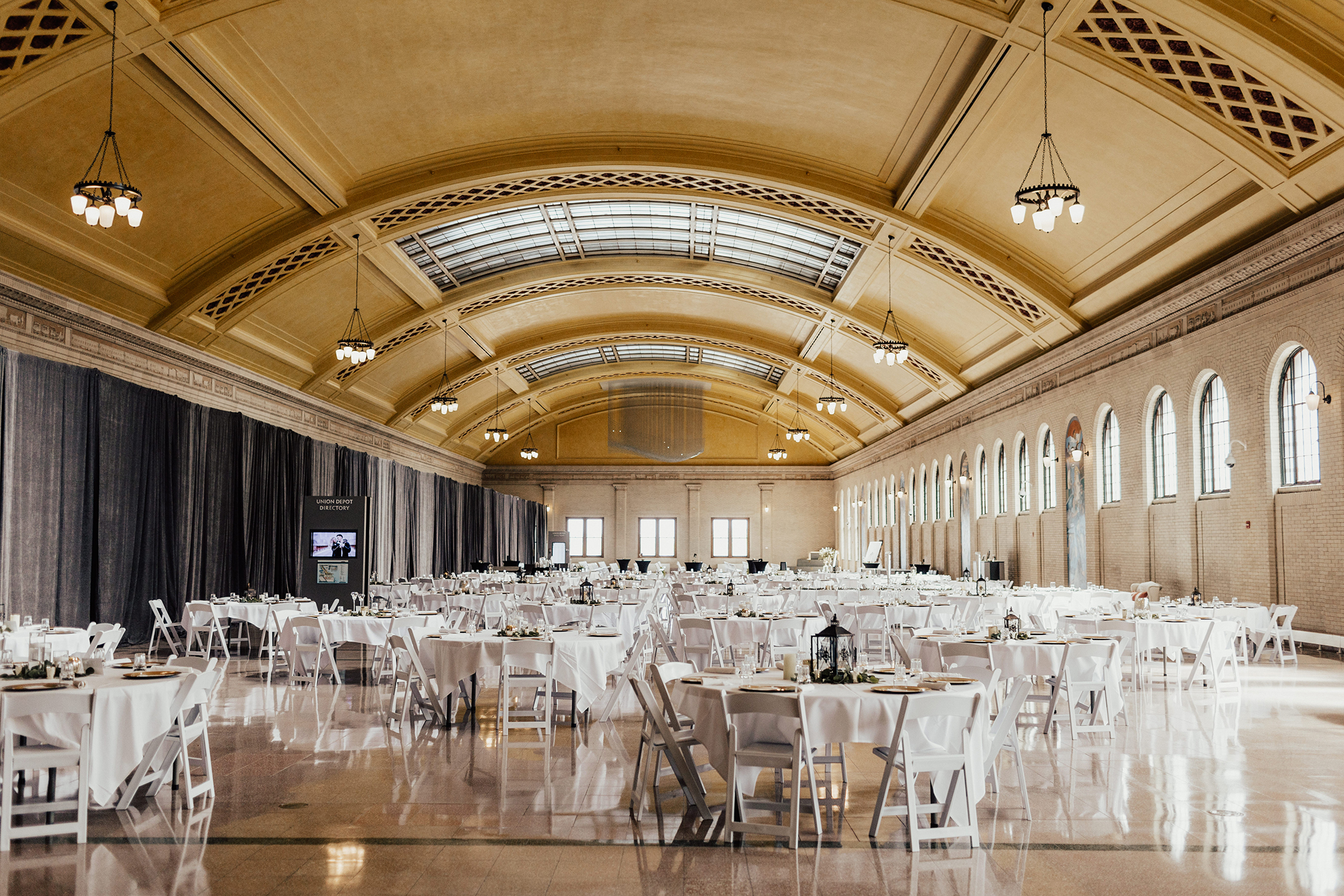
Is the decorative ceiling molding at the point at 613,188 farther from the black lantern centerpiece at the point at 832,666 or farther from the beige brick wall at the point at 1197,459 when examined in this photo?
the black lantern centerpiece at the point at 832,666

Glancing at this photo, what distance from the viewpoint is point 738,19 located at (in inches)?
472

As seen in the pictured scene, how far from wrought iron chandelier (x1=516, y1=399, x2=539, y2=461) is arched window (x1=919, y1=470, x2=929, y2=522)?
1248 centimetres

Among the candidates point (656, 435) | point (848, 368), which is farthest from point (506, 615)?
point (656, 435)

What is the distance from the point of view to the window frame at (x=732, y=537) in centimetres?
4366

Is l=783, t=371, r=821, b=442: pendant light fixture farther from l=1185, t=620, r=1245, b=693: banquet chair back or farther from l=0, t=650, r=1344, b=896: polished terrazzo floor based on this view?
l=0, t=650, r=1344, b=896: polished terrazzo floor

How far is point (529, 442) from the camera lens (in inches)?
1517

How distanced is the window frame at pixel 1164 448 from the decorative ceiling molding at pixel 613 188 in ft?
18.4

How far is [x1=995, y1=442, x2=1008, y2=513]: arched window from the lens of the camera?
2398cm

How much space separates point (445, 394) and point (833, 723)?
1916 centimetres

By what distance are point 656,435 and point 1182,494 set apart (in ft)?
85.4

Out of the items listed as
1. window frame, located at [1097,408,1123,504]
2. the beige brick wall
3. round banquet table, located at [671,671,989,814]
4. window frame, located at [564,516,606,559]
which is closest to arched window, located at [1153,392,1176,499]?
the beige brick wall

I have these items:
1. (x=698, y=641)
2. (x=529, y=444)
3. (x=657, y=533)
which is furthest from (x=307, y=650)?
(x=657, y=533)

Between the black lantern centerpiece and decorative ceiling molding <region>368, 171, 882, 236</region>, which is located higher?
decorative ceiling molding <region>368, 171, 882, 236</region>

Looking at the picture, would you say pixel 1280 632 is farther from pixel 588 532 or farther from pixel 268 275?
pixel 588 532
